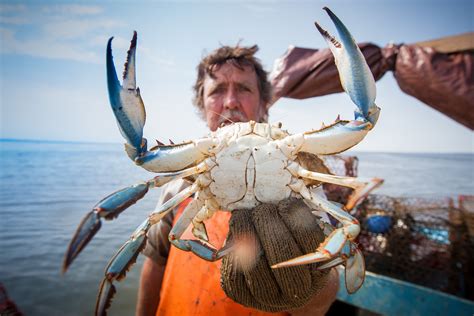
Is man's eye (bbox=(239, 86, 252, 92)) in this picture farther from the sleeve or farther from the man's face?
the sleeve

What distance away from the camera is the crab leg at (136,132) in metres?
1.53

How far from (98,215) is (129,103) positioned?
673mm

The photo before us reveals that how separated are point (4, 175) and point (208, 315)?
23.4 metres

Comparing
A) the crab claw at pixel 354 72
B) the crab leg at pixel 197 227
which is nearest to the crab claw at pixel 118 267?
the crab leg at pixel 197 227

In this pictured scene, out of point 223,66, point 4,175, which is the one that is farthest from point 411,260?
point 4,175

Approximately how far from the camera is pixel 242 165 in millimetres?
1702

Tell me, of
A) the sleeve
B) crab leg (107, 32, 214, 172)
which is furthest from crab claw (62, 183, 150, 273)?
the sleeve

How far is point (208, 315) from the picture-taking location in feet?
7.01

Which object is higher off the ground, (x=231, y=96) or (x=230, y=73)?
(x=230, y=73)

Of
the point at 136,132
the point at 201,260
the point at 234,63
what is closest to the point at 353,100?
the point at 136,132

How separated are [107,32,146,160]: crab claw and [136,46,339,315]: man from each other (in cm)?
72

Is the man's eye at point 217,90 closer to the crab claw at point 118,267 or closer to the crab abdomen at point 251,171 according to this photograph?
the crab abdomen at point 251,171

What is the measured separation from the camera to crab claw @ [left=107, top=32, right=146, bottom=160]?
59.5 inches

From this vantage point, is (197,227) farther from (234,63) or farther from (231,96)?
(234,63)
